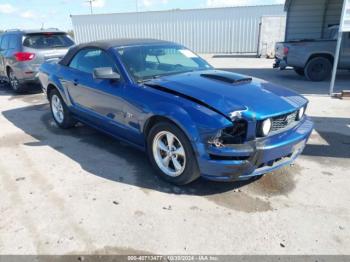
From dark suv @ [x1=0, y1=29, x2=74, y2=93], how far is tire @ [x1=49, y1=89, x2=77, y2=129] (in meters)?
2.55

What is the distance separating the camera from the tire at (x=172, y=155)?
127 inches

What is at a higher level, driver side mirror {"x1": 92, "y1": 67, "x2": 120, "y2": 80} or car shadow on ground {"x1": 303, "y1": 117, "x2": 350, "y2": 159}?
driver side mirror {"x1": 92, "y1": 67, "x2": 120, "y2": 80}

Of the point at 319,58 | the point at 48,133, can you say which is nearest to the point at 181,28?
the point at 319,58

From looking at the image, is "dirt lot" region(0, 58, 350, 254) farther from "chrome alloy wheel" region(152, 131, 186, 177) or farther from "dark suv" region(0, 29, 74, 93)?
"dark suv" region(0, 29, 74, 93)

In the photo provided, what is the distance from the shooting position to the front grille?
3234mm

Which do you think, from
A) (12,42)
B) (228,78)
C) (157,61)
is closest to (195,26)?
(12,42)

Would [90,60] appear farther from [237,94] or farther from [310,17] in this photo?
[310,17]

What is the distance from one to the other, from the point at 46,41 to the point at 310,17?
10.9 m

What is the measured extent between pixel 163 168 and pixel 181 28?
1967cm

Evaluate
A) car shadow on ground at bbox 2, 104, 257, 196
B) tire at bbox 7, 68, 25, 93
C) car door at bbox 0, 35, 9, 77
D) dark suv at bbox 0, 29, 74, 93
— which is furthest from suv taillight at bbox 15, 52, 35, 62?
car shadow on ground at bbox 2, 104, 257, 196

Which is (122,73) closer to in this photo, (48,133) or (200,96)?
(200,96)

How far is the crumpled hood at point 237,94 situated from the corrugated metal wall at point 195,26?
17833 mm

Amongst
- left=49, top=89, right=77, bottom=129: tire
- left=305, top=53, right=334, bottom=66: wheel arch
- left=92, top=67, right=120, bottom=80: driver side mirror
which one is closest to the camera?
left=92, top=67, right=120, bottom=80: driver side mirror

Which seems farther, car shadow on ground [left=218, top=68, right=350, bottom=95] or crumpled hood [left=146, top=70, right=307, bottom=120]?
car shadow on ground [left=218, top=68, right=350, bottom=95]
